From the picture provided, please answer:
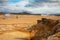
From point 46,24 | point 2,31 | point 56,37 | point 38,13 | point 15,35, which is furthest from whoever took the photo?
point 38,13

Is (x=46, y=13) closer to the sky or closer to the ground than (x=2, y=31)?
closer to the sky

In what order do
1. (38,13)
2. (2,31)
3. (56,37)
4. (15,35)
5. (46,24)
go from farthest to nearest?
(38,13) → (2,31) → (15,35) → (46,24) → (56,37)

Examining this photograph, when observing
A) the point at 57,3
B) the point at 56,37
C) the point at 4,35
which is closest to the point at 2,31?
the point at 4,35

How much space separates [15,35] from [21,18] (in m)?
0.39

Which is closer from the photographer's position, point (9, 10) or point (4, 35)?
point (4, 35)

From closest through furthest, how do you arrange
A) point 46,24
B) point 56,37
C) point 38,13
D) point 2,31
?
point 56,37, point 46,24, point 2,31, point 38,13

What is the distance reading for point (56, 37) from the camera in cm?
119

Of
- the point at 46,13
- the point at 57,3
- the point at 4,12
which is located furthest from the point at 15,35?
the point at 57,3

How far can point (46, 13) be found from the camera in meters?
2.14

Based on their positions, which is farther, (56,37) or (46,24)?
(46,24)

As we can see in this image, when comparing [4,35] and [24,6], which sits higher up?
[24,6]

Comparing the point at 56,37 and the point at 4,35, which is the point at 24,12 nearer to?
the point at 4,35

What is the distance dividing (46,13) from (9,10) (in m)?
0.50

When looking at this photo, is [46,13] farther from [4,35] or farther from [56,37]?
[56,37]
